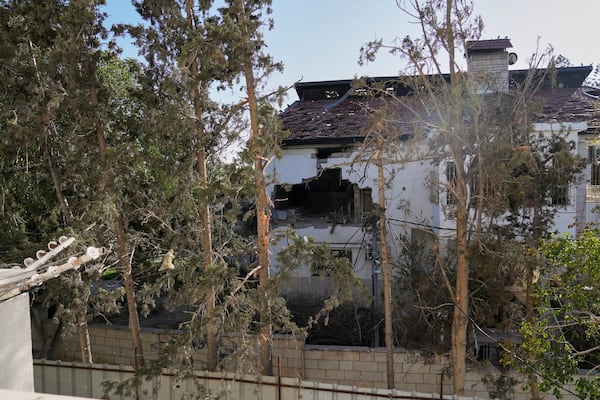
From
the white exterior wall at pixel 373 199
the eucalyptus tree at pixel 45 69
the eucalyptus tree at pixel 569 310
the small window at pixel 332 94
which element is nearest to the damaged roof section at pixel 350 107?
the small window at pixel 332 94

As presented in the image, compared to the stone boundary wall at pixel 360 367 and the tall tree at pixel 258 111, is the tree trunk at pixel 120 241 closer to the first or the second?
the stone boundary wall at pixel 360 367

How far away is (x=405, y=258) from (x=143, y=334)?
25.1 ft

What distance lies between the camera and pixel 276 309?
872cm

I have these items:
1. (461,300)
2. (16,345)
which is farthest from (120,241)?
(461,300)

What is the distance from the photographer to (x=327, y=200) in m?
19.6

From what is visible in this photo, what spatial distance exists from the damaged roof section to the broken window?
1527 millimetres

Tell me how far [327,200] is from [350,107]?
4.30m

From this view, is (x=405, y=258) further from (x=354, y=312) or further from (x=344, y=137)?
(x=344, y=137)

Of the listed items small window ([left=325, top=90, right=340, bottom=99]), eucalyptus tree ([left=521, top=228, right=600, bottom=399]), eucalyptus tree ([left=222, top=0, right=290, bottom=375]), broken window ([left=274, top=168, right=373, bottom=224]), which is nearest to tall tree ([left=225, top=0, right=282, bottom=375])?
eucalyptus tree ([left=222, top=0, right=290, bottom=375])

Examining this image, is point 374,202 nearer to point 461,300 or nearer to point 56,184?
point 461,300

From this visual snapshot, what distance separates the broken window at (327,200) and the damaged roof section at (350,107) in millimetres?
1527

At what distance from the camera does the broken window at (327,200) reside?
16.3m

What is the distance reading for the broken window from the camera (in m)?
16.3

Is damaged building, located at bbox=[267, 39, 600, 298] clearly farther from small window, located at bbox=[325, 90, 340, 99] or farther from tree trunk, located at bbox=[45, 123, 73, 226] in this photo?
tree trunk, located at bbox=[45, 123, 73, 226]
